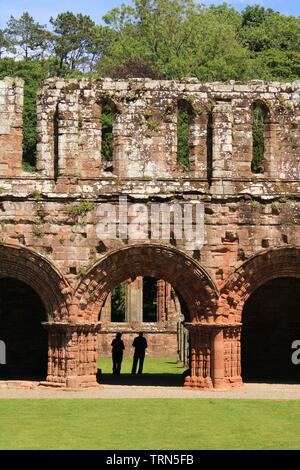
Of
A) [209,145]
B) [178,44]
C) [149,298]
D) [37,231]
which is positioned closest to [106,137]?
[149,298]

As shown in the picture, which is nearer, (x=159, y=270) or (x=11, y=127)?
(x=11, y=127)

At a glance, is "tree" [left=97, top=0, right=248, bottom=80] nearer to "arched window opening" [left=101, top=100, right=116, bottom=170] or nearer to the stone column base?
"arched window opening" [left=101, top=100, right=116, bottom=170]

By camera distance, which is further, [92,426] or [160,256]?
[160,256]

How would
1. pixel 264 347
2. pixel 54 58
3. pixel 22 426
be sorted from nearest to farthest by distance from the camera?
pixel 22 426 < pixel 264 347 < pixel 54 58

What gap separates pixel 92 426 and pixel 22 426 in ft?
3.89

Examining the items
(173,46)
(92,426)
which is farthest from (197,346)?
(173,46)

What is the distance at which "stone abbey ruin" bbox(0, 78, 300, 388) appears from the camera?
91.2 feet

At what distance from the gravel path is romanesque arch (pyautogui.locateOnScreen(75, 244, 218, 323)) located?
171 centimetres

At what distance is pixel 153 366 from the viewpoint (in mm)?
39406

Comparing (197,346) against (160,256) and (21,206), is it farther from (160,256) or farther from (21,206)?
(21,206)

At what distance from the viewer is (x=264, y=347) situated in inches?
1268

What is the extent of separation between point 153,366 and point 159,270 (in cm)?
1158

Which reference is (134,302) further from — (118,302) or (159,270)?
(159,270)
